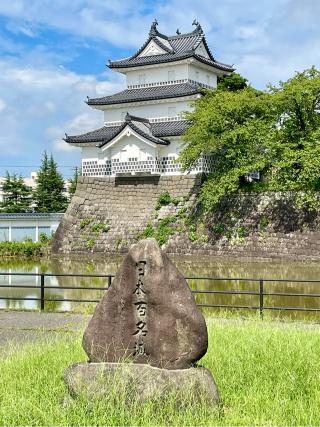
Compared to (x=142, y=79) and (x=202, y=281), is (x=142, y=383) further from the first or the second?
(x=142, y=79)

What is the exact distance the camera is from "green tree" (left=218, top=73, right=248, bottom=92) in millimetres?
44188

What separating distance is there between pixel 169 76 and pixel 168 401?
35.9 metres

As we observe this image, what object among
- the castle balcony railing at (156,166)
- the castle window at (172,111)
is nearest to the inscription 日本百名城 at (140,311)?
the castle balcony railing at (156,166)

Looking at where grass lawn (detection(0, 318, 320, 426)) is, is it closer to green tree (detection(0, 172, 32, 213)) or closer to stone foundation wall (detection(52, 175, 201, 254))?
stone foundation wall (detection(52, 175, 201, 254))

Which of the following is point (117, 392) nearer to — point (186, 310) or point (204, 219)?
point (186, 310)

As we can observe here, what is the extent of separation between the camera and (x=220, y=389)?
647cm

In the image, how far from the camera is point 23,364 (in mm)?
7312

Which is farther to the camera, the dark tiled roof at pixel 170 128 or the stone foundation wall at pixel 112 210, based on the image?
the dark tiled roof at pixel 170 128

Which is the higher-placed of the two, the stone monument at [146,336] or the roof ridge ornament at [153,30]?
the roof ridge ornament at [153,30]

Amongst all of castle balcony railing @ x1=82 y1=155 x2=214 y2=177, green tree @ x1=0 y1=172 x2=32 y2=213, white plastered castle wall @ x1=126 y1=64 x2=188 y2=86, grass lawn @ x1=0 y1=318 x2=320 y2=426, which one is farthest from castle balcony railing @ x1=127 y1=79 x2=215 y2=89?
grass lawn @ x1=0 y1=318 x2=320 y2=426

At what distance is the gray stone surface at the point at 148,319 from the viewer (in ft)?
20.2

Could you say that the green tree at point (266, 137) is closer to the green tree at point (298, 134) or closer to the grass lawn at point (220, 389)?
the green tree at point (298, 134)

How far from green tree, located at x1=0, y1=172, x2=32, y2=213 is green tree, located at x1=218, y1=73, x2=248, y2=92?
19.4 m

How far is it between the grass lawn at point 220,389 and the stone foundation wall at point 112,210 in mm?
27046
